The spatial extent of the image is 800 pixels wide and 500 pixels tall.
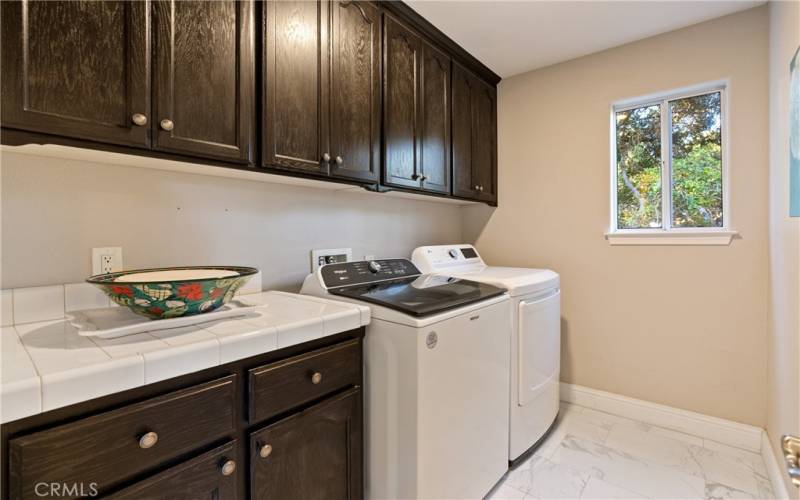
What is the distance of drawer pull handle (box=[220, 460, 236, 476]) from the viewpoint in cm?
90

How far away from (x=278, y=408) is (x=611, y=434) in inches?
79.7

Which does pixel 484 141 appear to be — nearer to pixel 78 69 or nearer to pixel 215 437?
pixel 78 69

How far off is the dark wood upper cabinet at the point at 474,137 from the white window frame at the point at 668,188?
0.77m

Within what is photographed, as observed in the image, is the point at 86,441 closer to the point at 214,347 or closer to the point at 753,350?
the point at 214,347

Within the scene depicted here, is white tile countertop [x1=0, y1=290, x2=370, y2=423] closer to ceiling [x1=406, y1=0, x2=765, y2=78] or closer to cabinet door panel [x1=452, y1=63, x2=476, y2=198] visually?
cabinet door panel [x1=452, y1=63, x2=476, y2=198]

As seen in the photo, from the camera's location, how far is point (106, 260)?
1207 mm

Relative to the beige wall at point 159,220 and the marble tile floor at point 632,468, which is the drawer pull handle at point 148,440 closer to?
the beige wall at point 159,220

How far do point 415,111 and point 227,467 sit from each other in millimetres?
1742

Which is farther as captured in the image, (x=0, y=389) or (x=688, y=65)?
(x=688, y=65)

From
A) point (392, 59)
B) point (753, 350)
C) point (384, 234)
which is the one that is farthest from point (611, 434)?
point (392, 59)

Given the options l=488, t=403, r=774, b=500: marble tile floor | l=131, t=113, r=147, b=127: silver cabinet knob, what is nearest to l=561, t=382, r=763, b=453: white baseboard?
l=488, t=403, r=774, b=500: marble tile floor

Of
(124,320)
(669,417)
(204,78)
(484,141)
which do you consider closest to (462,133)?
(484,141)

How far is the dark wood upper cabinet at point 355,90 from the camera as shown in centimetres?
154

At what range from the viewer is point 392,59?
1819mm
